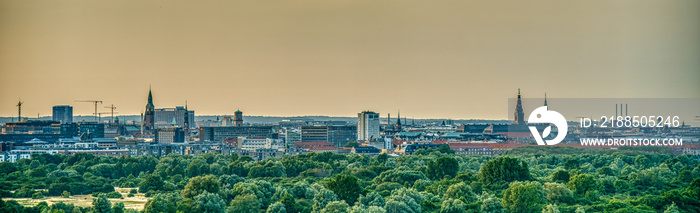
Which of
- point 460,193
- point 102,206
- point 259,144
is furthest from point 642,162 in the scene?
point 259,144

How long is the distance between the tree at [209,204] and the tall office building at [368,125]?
136147 mm

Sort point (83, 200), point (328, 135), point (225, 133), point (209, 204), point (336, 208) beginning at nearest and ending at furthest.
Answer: point (336, 208) < point (209, 204) < point (83, 200) < point (328, 135) < point (225, 133)

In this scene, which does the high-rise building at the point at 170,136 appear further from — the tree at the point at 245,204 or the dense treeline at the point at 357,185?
the tree at the point at 245,204

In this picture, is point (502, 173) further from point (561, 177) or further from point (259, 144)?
point (259, 144)

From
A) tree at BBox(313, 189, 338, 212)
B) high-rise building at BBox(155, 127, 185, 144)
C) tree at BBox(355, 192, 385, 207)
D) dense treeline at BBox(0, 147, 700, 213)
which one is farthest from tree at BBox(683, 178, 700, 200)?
high-rise building at BBox(155, 127, 185, 144)

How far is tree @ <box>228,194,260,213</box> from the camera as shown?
57.7 meters

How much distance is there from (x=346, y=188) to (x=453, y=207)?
313 inches

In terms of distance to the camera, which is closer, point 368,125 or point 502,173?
point 502,173

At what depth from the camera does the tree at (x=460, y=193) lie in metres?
61.5

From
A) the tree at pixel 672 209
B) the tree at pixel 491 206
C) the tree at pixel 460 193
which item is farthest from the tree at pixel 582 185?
the tree at pixel 491 206

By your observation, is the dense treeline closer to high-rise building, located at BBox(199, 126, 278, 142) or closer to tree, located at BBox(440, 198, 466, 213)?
tree, located at BBox(440, 198, 466, 213)

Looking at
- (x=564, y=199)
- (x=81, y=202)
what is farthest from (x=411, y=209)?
(x=81, y=202)

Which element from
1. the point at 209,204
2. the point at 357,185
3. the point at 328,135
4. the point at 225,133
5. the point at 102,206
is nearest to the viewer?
the point at 102,206

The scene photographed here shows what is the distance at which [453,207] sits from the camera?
5562 centimetres
